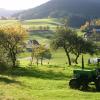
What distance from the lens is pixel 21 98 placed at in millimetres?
28828

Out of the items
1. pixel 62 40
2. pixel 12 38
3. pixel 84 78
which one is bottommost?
pixel 84 78

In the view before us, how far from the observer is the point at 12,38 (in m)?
72.5

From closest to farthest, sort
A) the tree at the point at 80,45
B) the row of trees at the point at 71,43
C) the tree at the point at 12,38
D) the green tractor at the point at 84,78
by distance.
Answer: the green tractor at the point at 84,78 < the tree at the point at 12,38 < the row of trees at the point at 71,43 < the tree at the point at 80,45

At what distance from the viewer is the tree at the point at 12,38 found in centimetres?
6900

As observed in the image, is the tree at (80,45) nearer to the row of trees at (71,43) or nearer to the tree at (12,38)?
the row of trees at (71,43)

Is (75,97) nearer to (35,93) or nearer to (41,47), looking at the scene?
(35,93)

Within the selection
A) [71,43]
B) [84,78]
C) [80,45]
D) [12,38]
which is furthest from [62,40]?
[84,78]

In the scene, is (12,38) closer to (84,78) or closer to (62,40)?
(62,40)

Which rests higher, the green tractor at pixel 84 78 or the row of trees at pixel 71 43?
the row of trees at pixel 71 43

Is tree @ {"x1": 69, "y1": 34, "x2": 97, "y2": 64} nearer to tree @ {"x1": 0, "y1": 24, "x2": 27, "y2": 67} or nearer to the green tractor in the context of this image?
tree @ {"x1": 0, "y1": 24, "x2": 27, "y2": 67}

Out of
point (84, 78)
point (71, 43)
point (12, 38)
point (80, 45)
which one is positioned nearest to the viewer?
point (84, 78)

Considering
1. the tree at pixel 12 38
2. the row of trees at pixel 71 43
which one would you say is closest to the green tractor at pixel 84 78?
the tree at pixel 12 38

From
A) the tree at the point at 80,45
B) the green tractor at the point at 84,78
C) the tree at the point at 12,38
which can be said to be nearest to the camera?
the green tractor at the point at 84,78

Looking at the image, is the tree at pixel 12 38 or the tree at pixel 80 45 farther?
the tree at pixel 80 45
